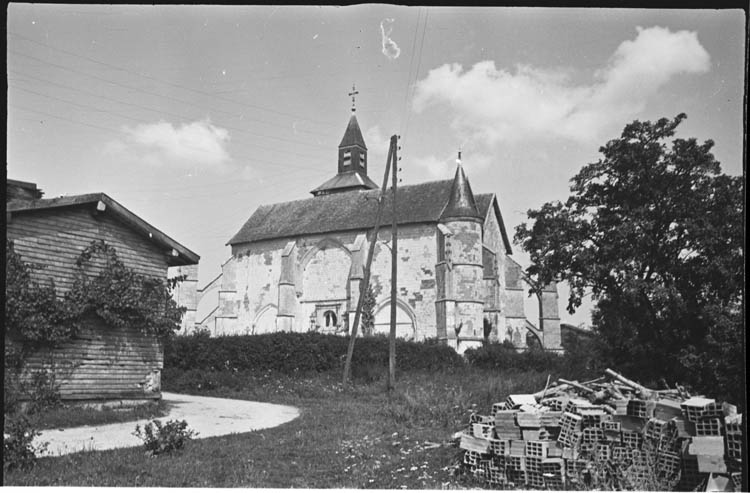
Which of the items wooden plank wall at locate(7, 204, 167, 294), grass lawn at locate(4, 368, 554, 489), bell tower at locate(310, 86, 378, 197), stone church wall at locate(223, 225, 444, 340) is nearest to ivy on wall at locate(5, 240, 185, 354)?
wooden plank wall at locate(7, 204, 167, 294)

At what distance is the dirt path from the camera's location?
1129cm

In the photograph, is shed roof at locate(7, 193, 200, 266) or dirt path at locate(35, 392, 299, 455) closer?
dirt path at locate(35, 392, 299, 455)

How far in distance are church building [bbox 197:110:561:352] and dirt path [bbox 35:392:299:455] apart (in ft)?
57.1

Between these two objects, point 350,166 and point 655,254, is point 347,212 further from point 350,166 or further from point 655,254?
point 655,254

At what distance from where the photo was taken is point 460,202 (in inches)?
1494

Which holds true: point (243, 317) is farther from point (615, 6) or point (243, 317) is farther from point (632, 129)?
point (615, 6)

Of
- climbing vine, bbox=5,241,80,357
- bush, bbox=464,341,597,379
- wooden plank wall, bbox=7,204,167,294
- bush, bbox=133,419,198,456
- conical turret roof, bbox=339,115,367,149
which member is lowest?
bush, bbox=464,341,597,379

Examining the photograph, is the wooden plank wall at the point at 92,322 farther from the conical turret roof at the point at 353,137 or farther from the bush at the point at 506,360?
the conical turret roof at the point at 353,137

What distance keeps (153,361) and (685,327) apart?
12539 mm

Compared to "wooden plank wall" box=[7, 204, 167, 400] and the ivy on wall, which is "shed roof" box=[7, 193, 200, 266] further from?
the ivy on wall

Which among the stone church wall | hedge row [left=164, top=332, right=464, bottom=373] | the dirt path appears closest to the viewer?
the dirt path

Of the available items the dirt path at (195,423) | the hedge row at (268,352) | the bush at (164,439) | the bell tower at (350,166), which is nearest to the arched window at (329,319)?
the hedge row at (268,352)

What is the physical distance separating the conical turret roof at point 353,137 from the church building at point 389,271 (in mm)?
11091

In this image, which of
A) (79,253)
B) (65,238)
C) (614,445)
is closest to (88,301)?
(79,253)
